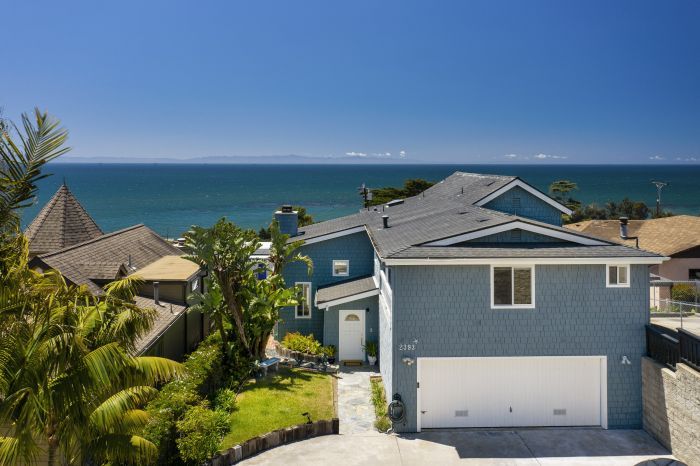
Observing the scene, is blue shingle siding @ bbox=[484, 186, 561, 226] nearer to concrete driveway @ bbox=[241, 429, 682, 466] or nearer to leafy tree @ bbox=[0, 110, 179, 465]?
concrete driveway @ bbox=[241, 429, 682, 466]

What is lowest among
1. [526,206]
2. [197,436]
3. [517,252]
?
[197,436]

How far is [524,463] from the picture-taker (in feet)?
48.0

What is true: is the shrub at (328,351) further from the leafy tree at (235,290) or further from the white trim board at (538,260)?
the white trim board at (538,260)

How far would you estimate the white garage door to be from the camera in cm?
1695

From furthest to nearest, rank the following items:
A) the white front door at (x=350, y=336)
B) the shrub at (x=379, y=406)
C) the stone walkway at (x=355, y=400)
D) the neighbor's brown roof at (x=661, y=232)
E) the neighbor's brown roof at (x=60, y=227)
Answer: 1. the neighbor's brown roof at (x=661, y=232)
2. the neighbor's brown roof at (x=60, y=227)
3. the white front door at (x=350, y=336)
4. the stone walkway at (x=355, y=400)
5. the shrub at (x=379, y=406)

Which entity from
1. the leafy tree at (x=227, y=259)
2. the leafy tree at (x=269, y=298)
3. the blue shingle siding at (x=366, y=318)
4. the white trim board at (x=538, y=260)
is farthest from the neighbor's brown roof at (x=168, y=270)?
the white trim board at (x=538, y=260)

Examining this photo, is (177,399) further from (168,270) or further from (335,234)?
(335,234)

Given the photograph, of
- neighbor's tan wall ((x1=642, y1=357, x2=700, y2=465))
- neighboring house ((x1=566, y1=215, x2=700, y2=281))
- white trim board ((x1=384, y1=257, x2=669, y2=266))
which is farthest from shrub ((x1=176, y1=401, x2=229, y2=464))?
neighboring house ((x1=566, y1=215, x2=700, y2=281))

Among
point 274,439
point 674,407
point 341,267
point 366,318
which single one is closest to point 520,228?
point 674,407

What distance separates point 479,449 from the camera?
1553cm

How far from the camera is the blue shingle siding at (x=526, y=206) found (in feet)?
91.5

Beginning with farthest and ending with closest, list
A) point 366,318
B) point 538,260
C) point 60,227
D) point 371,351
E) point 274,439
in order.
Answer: point 60,227, point 366,318, point 371,351, point 538,260, point 274,439

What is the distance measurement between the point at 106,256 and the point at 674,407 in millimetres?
19318

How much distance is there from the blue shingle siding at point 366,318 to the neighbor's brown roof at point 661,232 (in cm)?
1499
